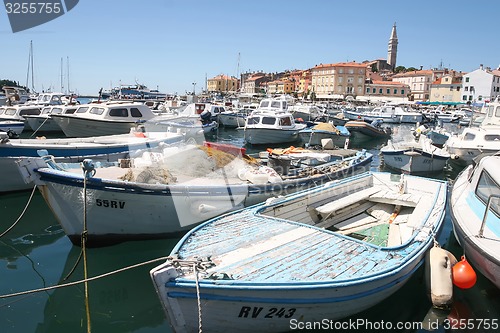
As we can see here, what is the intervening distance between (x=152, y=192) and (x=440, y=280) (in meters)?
5.59

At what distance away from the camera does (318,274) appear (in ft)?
16.0

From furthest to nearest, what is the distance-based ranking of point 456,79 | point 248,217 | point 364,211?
point 456,79, point 364,211, point 248,217

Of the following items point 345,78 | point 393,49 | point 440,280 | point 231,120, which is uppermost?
point 393,49

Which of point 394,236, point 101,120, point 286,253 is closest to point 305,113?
point 101,120

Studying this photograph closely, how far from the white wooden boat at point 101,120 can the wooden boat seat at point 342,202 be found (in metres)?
15.6

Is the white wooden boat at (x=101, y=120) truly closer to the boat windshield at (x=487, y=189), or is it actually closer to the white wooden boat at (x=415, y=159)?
the white wooden boat at (x=415, y=159)

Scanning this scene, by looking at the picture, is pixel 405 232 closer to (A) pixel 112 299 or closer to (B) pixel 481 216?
(B) pixel 481 216

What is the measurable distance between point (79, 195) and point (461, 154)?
17.2 meters

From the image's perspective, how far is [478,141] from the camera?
58.6 ft

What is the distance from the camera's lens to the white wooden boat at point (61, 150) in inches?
457


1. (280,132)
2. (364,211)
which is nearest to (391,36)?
(280,132)

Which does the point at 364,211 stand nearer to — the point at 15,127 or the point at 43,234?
the point at 43,234

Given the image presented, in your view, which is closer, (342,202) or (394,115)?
(342,202)

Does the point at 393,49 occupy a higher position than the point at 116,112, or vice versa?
the point at 393,49
